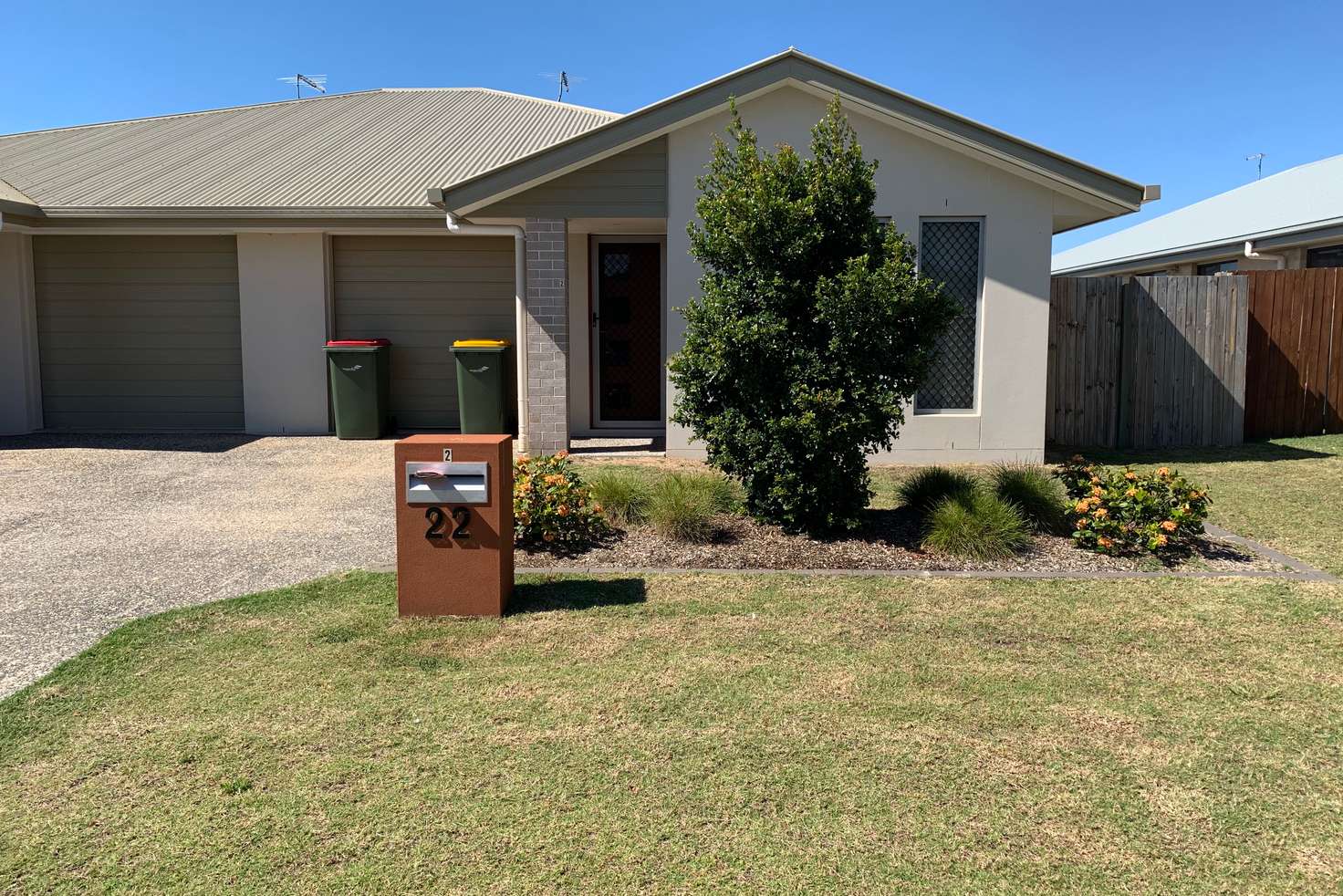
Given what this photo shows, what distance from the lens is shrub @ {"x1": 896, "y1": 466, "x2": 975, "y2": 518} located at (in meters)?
7.38

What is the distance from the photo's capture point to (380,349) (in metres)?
12.7

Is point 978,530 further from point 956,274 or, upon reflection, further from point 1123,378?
point 1123,378

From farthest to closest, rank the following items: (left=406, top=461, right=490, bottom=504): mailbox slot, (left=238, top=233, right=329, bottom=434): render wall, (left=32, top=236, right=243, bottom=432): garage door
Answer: (left=32, top=236, right=243, bottom=432): garage door → (left=238, top=233, right=329, bottom=434): render wall → (left=406, top=461, right=490, bottom=504): mailbox slot

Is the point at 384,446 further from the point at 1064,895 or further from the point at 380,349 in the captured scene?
the point at 1064,895

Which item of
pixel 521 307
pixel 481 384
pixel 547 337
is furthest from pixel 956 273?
pixel 481 384

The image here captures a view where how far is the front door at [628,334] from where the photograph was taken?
43.3ft

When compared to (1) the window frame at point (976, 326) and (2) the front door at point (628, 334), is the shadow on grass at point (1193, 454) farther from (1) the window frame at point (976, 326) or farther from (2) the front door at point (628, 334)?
(2) the front door at point (628, 334)

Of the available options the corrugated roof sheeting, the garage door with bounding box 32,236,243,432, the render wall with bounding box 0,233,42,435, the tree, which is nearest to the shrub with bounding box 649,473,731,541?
the tree

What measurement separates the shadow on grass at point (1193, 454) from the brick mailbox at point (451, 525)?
777 cm

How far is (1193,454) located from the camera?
1139cm

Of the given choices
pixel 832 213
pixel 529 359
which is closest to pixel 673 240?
pixel 529 359

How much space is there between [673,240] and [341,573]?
5634 millimetres

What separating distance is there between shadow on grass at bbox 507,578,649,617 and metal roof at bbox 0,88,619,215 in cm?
786

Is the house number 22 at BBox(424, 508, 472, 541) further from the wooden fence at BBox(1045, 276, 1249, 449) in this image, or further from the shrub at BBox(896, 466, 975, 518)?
the wooden fence at BBox(1045, 276, 1249, 449)
